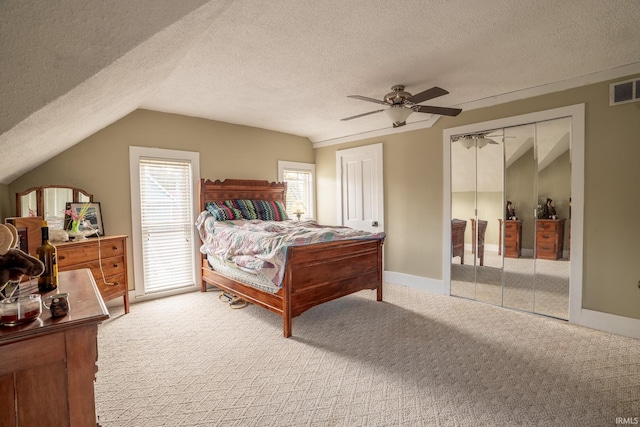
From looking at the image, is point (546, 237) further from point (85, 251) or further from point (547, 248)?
point (85, 251)

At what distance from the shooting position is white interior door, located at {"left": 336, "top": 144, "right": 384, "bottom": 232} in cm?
513

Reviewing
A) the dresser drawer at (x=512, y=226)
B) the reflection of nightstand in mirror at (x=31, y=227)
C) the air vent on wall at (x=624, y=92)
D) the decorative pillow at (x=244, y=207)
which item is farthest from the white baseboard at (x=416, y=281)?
the reflection of nightstand in mirror at (x=31, y=227)

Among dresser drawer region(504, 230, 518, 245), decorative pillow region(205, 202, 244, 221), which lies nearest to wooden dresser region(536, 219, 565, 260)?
dresser drawer region(504, 230, 518, 245)

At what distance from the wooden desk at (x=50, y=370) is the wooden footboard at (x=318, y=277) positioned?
193cm

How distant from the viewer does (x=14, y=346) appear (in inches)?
40.4

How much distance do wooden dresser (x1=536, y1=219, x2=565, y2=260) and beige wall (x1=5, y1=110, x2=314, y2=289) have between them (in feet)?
13.1

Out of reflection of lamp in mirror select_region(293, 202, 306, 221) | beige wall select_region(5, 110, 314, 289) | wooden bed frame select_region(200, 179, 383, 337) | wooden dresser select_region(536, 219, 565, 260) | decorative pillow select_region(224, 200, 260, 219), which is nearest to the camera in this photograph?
wooden bed frame select_region(200, 179, 383, 337)

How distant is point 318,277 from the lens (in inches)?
131

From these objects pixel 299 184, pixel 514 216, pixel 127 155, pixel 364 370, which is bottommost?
pixel 364 370

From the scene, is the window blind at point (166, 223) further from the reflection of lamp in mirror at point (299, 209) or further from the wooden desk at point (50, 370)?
the wooden desk at point (50, 370)

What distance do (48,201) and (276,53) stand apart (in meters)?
3.03

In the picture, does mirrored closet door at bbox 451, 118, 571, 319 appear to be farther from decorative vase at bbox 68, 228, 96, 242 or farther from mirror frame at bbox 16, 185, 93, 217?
mirror frame at bbox 16, 185, 93, 217

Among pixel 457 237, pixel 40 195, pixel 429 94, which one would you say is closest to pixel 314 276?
pixel 429 94

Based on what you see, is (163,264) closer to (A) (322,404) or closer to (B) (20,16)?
(A) (322,404)
